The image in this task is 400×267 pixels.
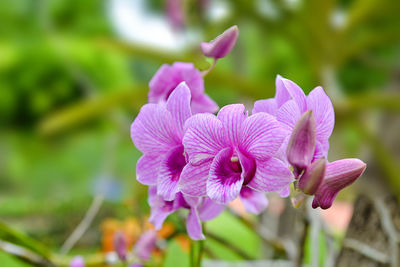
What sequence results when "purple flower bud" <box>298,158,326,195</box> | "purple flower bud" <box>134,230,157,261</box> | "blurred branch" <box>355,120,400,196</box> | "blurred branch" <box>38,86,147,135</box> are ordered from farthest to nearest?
"blurred branch" <box>38,86,147,135</box>, "blurred branch" <box>355,120,400,196</box>, "purple flower bud" <box>134,230,157,261</box>, "purple flower bud" <box>298,158,326,195</box>

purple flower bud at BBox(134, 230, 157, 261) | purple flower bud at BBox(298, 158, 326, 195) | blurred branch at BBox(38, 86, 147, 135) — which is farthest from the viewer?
blurred branch at BBox(38, 86, 147, 135)

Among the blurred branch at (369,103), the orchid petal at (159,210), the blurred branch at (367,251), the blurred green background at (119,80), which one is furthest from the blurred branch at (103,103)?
the orchid petal at (159,210)

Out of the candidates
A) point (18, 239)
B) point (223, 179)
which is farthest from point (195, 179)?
point (18, 239)

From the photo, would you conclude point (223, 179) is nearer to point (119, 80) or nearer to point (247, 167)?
point (247, 167)

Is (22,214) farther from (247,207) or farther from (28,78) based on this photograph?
(28,78)

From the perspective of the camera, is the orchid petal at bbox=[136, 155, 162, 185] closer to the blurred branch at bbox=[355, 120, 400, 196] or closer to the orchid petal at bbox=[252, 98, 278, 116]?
the orchid petal at bbox=[252, 98, 278, 116]

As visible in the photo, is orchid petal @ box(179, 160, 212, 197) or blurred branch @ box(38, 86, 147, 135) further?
blurred branch @ box(38, 86, 147, 135)

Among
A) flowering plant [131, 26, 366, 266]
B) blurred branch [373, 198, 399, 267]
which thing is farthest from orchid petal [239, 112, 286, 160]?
blurred branch [373, 198, 399, 267]

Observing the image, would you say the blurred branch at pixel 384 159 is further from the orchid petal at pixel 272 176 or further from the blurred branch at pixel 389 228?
the orchid petal at pixel 272 176
